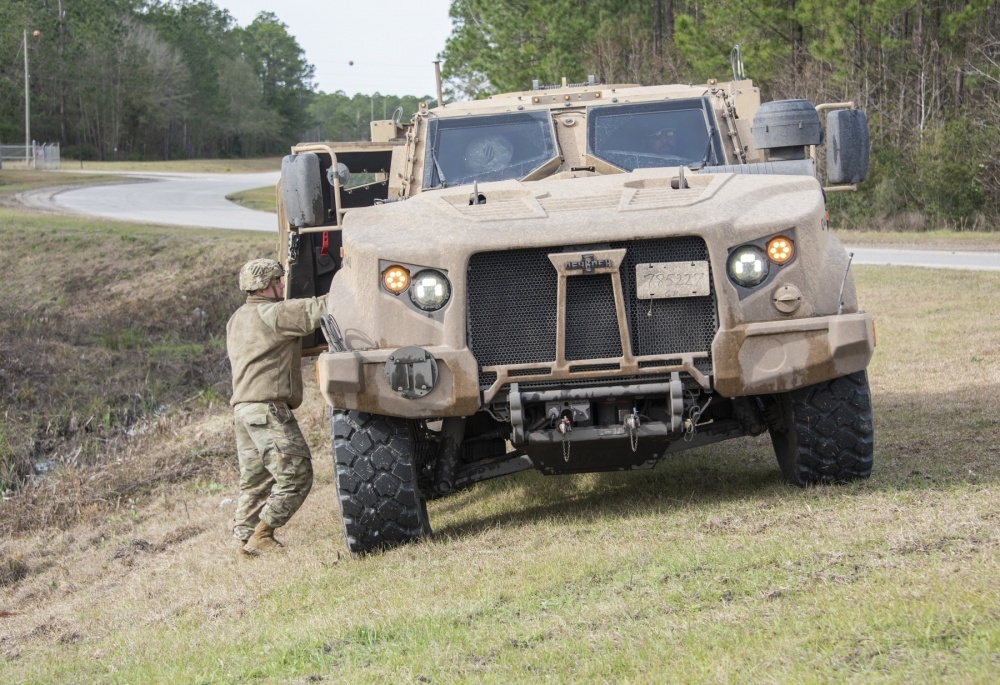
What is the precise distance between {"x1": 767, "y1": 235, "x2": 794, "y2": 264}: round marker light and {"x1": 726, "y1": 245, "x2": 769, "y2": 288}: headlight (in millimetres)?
37

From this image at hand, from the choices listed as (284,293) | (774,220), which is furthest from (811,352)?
(284,293)

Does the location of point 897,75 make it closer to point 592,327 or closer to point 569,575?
point 592,327

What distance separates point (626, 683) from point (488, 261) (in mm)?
2485

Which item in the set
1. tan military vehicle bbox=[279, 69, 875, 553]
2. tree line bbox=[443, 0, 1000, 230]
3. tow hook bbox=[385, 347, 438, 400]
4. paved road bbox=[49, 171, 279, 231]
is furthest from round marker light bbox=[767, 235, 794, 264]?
tree line bbox=[443, 0, 1000, 230]

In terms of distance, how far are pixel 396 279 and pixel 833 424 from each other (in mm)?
2265

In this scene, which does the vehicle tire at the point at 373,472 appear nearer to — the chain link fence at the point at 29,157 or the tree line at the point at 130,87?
the chain link fence at the point at 29,157

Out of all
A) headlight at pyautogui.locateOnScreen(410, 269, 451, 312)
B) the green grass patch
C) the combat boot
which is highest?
headlight at pyautogui.locateOnScreen(410, 269, 451, 312)

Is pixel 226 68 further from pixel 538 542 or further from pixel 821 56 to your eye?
pixel 538 542

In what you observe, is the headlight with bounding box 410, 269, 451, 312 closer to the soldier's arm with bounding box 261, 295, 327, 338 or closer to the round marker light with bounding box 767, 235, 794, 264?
the soldier's arm with bounding box 261, 295, 327, 338

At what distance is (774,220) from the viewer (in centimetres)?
604

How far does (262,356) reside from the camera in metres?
7.56

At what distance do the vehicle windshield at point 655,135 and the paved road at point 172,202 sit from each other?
20.1 m

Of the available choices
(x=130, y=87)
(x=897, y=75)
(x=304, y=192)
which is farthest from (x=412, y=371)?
(x=130, y=87)

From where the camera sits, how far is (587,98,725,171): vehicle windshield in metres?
7.74
